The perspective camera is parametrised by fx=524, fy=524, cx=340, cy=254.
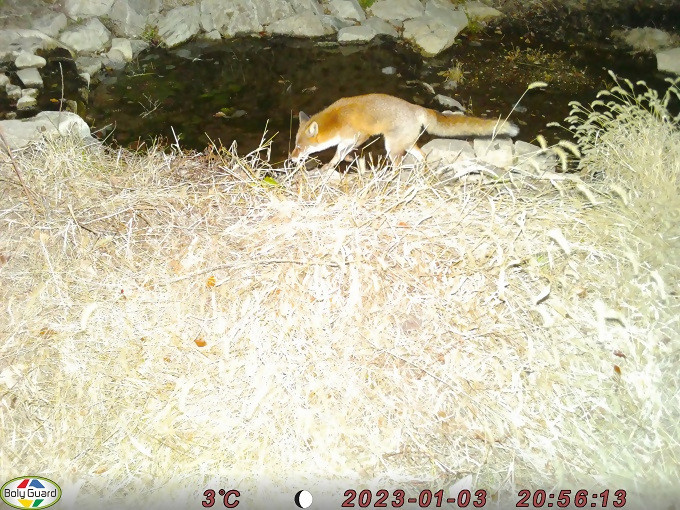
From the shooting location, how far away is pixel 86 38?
8.11m

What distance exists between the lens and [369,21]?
30.2 feet

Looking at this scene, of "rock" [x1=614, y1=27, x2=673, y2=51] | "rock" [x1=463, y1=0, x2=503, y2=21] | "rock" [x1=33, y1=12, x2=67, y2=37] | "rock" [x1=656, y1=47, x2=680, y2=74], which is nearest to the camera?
"rock" [x1=656, y1=47, x2=680, y2=74]

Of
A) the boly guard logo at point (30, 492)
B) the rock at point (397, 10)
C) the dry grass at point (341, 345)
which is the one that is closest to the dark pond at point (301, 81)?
the rock at point (397, 10)

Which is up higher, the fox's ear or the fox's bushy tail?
the fox's bushy tail

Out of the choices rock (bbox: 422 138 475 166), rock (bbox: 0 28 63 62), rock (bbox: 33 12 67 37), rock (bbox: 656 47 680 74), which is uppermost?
rock (bbox: 656 47 680 74)

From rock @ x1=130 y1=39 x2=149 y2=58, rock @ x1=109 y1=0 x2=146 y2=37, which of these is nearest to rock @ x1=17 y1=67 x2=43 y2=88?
rock @ x1=130 y1=39 x2=149 y2=58

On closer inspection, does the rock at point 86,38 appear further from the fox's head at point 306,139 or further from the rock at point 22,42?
the fox's head at point 306,139

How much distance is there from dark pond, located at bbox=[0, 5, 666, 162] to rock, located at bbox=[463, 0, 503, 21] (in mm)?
585

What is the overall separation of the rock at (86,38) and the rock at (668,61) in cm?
849

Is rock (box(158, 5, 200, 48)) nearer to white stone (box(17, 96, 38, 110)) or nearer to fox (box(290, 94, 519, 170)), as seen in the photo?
white stone (box(17, 96, 38, 110))

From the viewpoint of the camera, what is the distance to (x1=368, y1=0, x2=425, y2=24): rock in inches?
368

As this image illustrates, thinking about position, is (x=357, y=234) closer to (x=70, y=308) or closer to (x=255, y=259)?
(x=255, y=259)

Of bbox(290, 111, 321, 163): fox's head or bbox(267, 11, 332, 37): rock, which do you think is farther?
bbox(267, 11, 332, 37): rock

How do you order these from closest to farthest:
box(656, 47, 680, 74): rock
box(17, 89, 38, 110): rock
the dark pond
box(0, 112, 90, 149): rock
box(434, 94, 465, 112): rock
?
box(0, 112, 90, 149): rock
the dark pond
box(17, 89, 38, 110): rock
box(434, 94, 465, 112): rock
box(656, 47, 680, 74): rock
